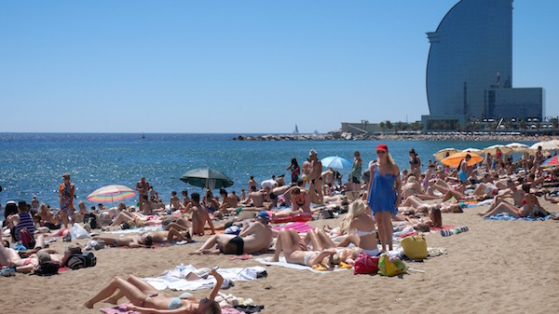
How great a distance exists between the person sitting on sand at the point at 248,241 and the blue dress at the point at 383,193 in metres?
1.43

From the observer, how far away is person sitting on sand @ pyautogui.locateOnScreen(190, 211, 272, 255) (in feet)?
23.3

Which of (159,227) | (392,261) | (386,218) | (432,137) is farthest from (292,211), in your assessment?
(432,137)

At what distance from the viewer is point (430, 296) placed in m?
4.97

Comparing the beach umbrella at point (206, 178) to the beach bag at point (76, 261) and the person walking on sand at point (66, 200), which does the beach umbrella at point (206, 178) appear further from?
the beach bag at point (76, 261)

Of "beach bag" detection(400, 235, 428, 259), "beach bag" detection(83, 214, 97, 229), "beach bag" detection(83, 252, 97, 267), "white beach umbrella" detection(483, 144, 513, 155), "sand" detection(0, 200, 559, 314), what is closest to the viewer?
"sand" detection(0, 200, 559, 314)

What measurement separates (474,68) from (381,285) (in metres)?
123

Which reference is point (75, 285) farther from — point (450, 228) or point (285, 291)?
point (450, 228)

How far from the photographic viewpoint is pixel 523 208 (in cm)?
920

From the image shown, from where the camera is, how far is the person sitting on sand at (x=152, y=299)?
4.27m

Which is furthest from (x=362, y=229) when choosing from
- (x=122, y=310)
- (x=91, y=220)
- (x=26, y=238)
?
(x=91, y=220)

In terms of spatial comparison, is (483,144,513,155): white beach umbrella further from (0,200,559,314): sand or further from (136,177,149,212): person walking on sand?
(0,200,559,314): sand

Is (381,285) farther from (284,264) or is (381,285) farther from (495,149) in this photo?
(495,149)

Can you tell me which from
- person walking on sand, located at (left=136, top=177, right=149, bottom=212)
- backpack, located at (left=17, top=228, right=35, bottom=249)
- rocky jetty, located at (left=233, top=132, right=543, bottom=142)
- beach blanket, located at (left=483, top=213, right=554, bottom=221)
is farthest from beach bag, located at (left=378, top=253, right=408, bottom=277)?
rocky jetty, located at (left=233, top=132, right=543, bottom=142)

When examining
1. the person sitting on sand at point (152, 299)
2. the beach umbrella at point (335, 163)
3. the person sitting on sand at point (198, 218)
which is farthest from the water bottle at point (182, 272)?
the beach umbrella at point (335, 163)
